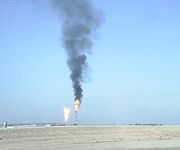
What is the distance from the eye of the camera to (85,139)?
6925cm

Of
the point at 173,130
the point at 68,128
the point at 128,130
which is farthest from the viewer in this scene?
the point at 173,130

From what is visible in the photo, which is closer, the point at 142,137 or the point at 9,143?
the point at 9,143

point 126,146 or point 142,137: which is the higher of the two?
point 142,137

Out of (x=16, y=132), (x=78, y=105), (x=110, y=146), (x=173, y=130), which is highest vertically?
(x=78, y=105)

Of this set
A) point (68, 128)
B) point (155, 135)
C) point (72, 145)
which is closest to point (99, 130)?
point (68, 128)

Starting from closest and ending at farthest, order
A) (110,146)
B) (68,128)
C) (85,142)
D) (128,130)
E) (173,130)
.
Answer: (110,146)
(85,142)
(68,128)
(128,130)
(173,130)

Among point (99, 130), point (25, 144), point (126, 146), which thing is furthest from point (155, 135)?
point (25, 144)

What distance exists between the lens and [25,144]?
61.2 m

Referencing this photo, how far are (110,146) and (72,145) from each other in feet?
16.6

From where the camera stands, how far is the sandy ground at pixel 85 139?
2335 inches

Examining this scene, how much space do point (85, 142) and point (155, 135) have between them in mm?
21265

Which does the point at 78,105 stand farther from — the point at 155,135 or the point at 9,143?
the point at 9,143

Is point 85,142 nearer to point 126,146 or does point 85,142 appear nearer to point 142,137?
point 126,146

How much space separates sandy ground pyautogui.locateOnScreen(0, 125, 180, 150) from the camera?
5931 centimetres
